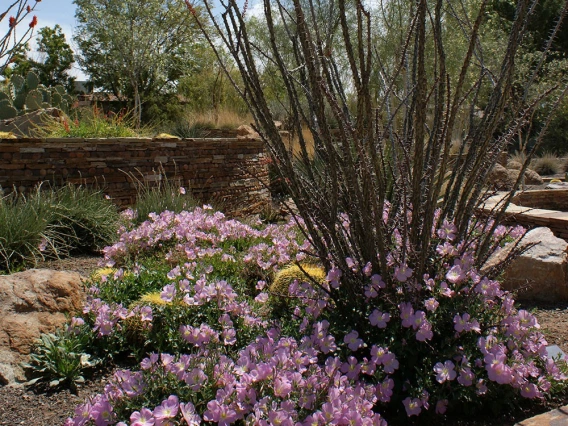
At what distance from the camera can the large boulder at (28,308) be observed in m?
3.31

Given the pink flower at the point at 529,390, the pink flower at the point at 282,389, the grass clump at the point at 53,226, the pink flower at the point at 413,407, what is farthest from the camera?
the grass clump at the point at 53,226

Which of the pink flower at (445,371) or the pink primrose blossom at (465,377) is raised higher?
the pink flower at (445,371)

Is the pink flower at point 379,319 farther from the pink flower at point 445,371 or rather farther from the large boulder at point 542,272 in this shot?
the large boulder at point 542,272

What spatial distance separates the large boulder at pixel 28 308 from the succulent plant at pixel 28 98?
27.4 ft

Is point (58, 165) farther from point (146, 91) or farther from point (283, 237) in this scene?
point (146, 91)

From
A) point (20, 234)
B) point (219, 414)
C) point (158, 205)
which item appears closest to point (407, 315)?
point (219, 414)

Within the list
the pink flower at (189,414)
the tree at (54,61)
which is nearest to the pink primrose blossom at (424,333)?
the pink flower at (189,414)

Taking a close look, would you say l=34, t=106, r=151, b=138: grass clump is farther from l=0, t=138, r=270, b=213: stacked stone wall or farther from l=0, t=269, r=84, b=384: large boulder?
l=0, t=269, r=84, b=384: large boulder

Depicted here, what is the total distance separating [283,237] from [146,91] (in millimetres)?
21243

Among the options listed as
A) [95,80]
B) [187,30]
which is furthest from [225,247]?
[95,80]

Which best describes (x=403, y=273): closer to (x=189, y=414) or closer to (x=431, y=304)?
(x=431, y=304)

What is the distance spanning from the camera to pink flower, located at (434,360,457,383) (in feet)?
7.80

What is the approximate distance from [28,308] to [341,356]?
2.00m

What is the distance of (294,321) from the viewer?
302 centimetres
